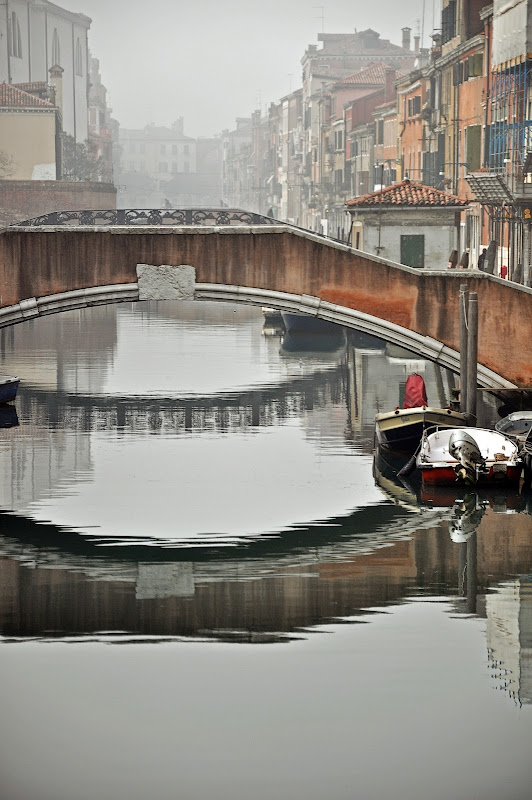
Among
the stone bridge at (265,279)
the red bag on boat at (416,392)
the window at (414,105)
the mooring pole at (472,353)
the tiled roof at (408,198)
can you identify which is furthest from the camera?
the window at (414,105)

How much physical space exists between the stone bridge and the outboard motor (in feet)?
10.6

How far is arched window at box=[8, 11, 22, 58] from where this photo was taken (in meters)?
70.4

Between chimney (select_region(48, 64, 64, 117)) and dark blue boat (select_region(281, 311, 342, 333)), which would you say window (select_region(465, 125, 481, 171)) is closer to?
dark blue boat (select_region(281, 311, 342, 333))

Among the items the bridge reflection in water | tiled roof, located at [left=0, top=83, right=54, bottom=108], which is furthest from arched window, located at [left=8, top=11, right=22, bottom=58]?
the bridge reflection in water

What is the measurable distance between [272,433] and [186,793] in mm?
13931

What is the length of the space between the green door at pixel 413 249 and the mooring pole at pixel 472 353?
1142cm

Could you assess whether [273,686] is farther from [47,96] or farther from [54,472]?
[47,96]

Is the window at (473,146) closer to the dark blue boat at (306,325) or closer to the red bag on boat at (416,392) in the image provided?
the dark blue boat at (306,325)

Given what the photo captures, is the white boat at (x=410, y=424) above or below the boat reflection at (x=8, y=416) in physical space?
above

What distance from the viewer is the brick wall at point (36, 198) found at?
5425cm

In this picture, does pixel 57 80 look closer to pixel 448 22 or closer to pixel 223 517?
pixel 448 22

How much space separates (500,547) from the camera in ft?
54.6

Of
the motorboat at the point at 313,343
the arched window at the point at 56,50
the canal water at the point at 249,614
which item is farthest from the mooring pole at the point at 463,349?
the arched window at the point at 56,50

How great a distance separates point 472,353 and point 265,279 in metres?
3.51
